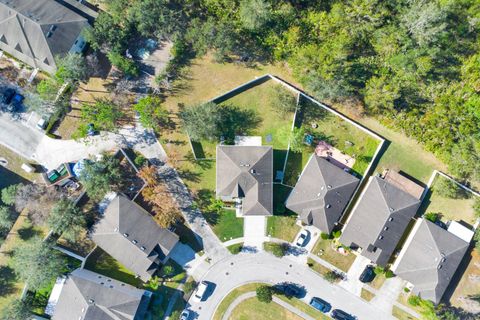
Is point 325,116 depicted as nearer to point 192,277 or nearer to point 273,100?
point 273,100

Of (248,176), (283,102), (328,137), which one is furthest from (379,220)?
(283,102)

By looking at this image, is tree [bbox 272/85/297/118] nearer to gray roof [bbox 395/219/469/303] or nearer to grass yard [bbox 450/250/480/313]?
gray roof [bbox 395/219/469/303]

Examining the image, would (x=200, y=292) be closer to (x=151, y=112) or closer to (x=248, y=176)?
(x=248, y=176)

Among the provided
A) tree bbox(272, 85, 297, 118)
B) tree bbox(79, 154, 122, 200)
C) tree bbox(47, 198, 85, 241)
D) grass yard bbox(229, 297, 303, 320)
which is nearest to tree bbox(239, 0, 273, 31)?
tree bbox(272, 85, 297, 118)

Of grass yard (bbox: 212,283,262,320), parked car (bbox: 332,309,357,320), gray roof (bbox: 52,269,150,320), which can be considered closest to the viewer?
gray roof (bbox: 52,269,150,320)

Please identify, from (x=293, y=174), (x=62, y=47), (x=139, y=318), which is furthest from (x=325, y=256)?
(x=62, y=47)

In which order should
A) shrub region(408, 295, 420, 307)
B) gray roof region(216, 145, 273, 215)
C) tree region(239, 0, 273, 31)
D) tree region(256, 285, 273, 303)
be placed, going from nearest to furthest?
tree region(239, 0, 273, 31)
gray roof region(216, 145, 273, 215)
shrub region(408, 295, 420, 307)
tree region(256, 285, 273, 303)
